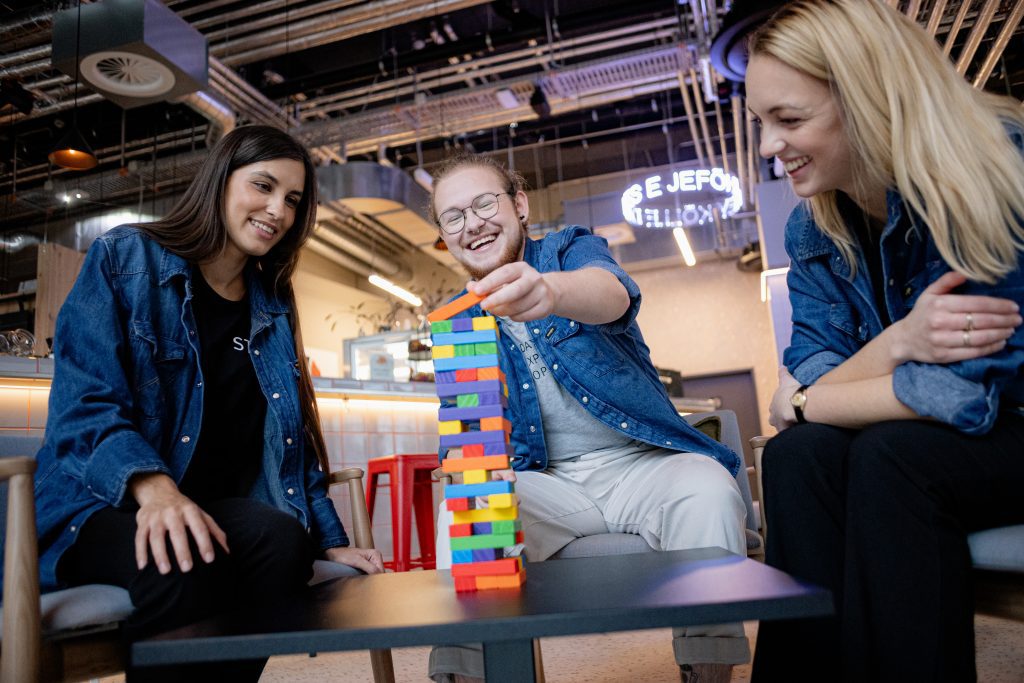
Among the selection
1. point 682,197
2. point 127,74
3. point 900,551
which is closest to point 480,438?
point 900,551

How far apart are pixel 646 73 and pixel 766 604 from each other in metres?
6.44

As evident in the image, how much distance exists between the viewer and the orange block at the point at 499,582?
1.01 meters

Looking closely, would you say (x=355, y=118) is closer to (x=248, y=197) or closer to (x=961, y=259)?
(x=248, y=197)

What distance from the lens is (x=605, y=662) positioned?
245 centimetres

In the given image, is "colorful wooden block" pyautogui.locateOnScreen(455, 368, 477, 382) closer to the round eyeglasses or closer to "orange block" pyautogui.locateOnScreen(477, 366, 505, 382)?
"orange block" pyautogui.locateOnScreen(477, 366, 505, 382)

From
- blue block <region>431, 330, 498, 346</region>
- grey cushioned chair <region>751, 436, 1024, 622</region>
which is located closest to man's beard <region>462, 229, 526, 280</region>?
blue block <region>431, 330, 498, 346</region>

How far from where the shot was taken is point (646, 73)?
6590mm

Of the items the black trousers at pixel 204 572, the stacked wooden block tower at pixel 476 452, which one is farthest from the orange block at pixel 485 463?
the black trousers at pixel 204 572

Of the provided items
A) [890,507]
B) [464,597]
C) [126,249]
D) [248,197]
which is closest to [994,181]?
[890,507]

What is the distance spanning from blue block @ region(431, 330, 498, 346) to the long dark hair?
84 centimetres

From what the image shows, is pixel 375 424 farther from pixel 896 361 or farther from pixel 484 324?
pixel 896 361

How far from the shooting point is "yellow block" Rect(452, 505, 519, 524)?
104 centimetres

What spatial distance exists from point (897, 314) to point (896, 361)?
18 cm

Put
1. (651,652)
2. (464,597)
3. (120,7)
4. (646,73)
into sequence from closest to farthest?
(464,597)
(651,652)
(120,7)
(646,73)
